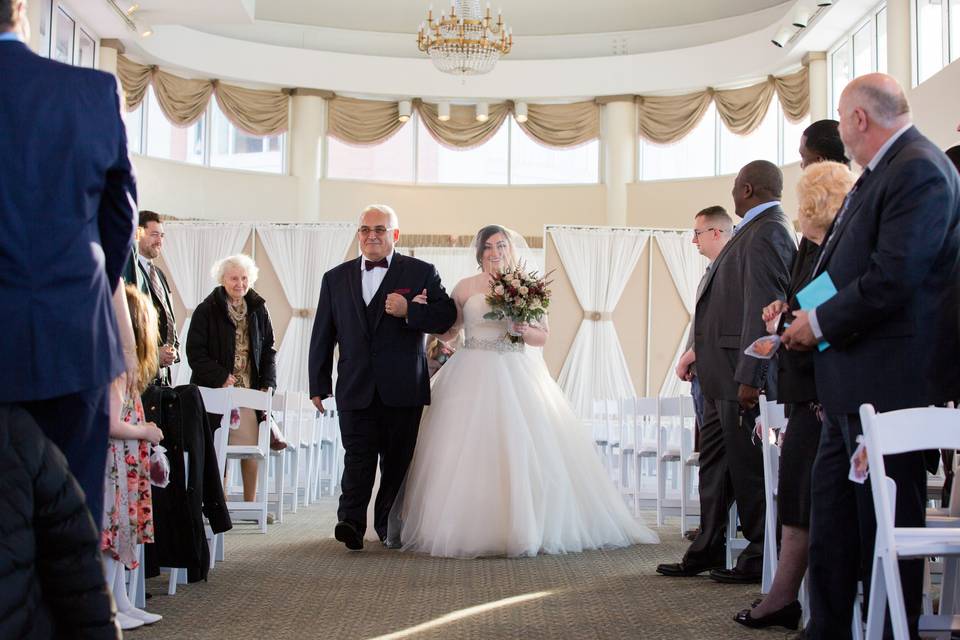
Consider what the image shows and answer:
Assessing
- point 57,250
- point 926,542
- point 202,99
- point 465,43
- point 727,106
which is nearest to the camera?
point 57,250

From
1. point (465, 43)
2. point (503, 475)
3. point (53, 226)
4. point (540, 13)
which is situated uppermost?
point (540, 13)

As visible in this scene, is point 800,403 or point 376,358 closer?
point 800,403

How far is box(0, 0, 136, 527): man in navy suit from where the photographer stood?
2.11 metres

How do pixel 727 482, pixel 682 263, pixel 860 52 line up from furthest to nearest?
pixel 860 52, pixel 682 263, pixel 727 482

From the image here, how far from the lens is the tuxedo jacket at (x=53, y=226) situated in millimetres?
2102

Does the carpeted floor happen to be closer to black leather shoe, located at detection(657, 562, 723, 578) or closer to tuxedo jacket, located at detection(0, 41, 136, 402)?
black leather shoe, located at detection(657, 562, 723, 578)

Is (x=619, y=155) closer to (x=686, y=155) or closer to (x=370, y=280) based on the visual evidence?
(x=686, y=155)

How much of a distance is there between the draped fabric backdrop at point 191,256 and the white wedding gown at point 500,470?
24.9 feet

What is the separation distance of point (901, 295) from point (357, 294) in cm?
376

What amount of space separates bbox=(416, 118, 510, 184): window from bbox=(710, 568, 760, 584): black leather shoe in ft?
46.3

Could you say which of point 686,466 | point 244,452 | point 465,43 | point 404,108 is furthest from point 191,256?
point 686,466

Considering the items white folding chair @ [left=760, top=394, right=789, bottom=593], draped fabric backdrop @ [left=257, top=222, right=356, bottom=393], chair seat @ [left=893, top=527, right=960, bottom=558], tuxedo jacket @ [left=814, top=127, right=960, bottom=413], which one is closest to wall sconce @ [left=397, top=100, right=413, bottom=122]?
draped fabric backdrop @ [left=257, top=222, right=356, bottom=393]

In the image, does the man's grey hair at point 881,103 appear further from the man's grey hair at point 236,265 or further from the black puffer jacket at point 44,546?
the man's grey hair at point 236,265

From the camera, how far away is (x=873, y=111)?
317cm
